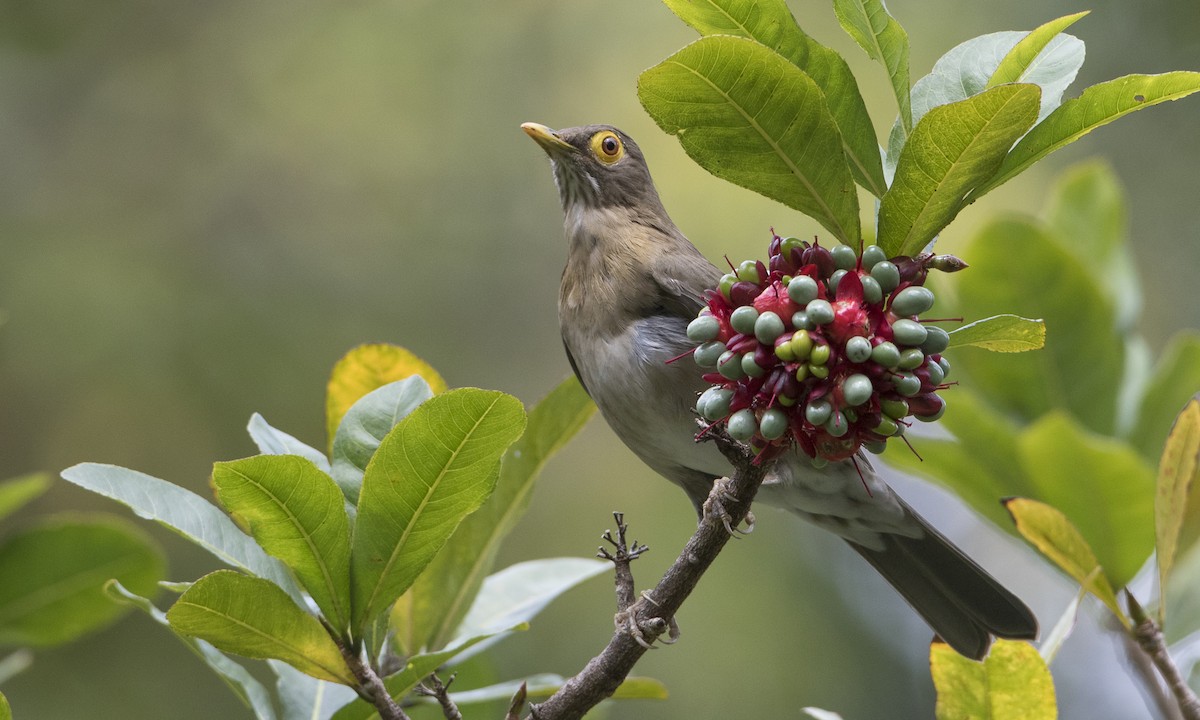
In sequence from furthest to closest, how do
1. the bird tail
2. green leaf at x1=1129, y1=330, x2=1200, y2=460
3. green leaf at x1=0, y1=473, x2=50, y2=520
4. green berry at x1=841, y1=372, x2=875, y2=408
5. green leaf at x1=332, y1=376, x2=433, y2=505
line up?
the bird tail, green leaf at x1=1129, y1=330, x2=1200, y2=460, green leaf at x1=0, y1=473, x2=50, y2=520, green leaf at x1=332, y1=376, x2=433, y2=505, green berry at x1=841, y1=372, x2=875, y2=408

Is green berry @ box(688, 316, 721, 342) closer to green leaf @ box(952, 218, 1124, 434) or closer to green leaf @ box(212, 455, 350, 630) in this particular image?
green leaf @ box(212, 455, 350, 630)

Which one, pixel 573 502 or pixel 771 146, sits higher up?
pixel 771 146

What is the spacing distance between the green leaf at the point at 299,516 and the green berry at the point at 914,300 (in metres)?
0.99

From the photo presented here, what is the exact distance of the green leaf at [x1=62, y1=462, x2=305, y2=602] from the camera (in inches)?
77.1

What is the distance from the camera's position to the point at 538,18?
902 centimetres

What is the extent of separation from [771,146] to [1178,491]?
3.86 feet

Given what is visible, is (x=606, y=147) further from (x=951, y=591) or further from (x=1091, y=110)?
(x=1091, y=110)

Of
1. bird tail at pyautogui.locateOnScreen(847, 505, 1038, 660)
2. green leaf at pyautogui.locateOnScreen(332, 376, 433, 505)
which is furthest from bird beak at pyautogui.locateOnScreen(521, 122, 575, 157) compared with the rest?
green leaf at pyautogui.locateOnScreen(332, 376, 433, 505)

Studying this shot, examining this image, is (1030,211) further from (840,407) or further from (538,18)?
(840,407)

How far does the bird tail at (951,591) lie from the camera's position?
3.60 metres

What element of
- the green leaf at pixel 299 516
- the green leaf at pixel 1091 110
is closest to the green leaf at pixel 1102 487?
the green leaf at pixel 1091 110

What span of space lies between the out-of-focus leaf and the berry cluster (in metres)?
1.01

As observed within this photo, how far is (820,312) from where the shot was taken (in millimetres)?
1635

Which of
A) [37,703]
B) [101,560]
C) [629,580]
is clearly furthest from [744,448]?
[37,703]
